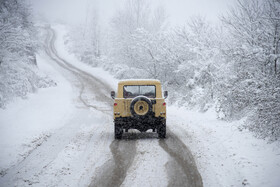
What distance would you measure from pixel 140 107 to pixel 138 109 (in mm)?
96

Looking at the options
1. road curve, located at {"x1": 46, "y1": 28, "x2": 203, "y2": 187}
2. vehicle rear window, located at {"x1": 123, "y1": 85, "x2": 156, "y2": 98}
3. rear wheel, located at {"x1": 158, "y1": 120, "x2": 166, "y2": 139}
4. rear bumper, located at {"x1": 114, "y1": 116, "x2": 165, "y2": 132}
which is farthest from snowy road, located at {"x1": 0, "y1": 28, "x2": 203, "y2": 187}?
vehicle rear window, located at {"x1": 123, "y1": 85, "x2": 156, "y2": 98}

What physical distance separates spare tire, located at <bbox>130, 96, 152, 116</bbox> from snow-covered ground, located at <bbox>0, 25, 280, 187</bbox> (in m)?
1.01

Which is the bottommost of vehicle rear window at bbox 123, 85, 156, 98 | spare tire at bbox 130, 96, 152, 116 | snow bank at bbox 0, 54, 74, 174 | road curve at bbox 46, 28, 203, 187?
road curve at bbox 46, 28, 203, 187

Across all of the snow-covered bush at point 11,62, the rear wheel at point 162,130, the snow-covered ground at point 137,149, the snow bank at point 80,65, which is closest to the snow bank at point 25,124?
the snow-covered ground at point 137,149

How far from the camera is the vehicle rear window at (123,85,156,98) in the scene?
26.7 feet

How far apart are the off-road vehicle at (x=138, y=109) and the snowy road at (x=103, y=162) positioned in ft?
1.74

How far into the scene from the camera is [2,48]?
11992 mm

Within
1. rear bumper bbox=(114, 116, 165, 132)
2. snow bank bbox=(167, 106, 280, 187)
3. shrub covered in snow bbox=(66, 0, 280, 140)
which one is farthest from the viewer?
rear bumper bbox=(114, 116, 165, 132)

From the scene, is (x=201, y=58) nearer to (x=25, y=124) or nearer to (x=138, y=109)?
(x=138, y=109)

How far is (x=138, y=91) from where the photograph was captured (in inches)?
321

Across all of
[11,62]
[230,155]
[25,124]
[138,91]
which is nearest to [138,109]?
[138,91]

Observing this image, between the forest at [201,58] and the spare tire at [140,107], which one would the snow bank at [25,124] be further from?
the spare tire at [140,107]

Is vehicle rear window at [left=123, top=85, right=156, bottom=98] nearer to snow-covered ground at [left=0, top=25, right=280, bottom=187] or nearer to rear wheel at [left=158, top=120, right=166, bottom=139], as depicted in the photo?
rear wheel at [left=158, top=120, right=166, bottom=139]

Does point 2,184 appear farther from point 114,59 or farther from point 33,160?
point 114,59
